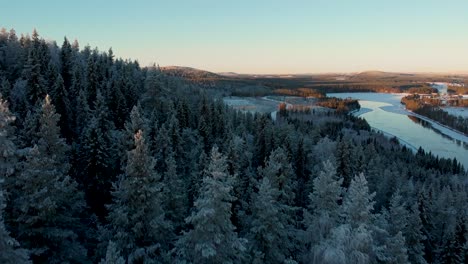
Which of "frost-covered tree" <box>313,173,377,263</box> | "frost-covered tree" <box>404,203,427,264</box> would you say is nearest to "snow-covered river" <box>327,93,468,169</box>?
"frost-covered tree" <box>404,203,427,264</box>

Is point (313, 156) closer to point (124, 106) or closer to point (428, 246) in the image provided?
point (428, 246)

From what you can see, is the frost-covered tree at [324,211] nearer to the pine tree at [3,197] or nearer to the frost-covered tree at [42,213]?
the frost-covered tree at [42,213]

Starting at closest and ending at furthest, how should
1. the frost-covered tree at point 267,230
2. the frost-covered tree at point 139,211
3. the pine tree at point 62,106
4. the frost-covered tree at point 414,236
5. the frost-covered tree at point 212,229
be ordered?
the frost-covered tree at point 212,229, the frost-covered tree at point 139,211, the frost-covered tree at point 267,230, the frost-covered tree at point 414,236, the pine tree at point 62,106

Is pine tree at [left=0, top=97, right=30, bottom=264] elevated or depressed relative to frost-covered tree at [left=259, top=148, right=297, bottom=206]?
elevated

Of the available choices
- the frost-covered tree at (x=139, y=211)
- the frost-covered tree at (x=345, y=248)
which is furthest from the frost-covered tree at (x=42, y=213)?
the frost-covered tree at (x=345, y=248)

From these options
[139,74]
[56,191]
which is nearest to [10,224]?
[56,191]

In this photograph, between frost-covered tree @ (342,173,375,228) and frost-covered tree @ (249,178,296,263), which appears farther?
frost-covered tree @ (249,178,296,263)

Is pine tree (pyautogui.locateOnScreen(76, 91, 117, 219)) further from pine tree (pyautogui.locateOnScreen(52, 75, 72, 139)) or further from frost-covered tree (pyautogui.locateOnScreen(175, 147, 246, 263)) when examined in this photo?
frost-covered tree (pyautogui.locateOnScreen(175, 147, 246, 263))
